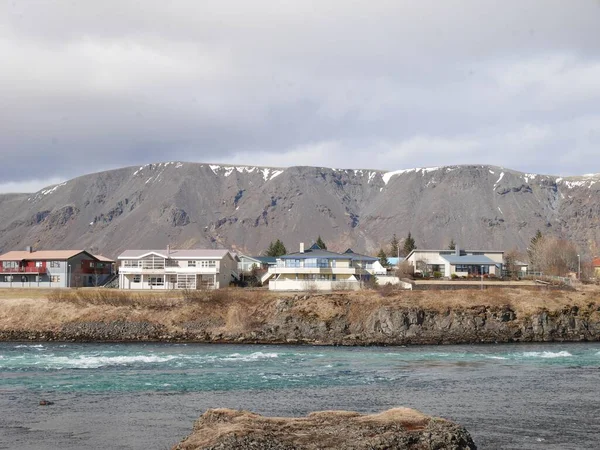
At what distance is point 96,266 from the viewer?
4117 inches

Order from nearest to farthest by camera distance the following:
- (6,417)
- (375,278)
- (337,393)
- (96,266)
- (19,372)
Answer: (6,417)
(337,393)
(19,372)
(375,278)
(96,266)

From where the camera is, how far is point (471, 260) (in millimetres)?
100188

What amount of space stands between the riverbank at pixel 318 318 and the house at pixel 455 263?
92.9ft

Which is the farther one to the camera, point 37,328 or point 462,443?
point 37,328

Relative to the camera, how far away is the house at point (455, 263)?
9856 cm

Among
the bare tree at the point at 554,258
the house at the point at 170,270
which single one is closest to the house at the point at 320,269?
the house at the point at 170,270

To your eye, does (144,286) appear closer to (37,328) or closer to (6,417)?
(37,328)

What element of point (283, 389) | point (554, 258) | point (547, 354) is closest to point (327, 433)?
point (283, 389)

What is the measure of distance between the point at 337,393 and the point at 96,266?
77900mm

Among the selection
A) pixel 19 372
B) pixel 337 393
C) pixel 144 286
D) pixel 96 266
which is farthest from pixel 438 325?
pixel 96 266

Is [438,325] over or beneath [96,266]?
beneath

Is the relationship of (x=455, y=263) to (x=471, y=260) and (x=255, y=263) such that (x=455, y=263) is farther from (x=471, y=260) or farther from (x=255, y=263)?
(x=255, y=263)

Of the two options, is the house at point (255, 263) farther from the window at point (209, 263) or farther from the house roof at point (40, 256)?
the house roof at point (40, 256)

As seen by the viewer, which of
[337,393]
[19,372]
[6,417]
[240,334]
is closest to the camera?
[6,417]
